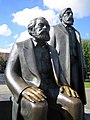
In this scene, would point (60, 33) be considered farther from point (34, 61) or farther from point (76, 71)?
point (34, 61)

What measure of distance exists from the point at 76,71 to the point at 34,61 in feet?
5.41

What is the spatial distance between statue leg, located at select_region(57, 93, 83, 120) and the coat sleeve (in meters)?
0.48

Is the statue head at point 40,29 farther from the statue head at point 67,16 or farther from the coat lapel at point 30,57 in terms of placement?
the statue head at point 67,16

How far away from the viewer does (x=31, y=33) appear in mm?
3951

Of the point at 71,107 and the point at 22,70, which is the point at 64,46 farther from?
the point at 71,107

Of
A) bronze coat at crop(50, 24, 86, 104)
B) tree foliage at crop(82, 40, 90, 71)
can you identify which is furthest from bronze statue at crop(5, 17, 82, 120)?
tree foliage at crop(82, 40, 90, 71)

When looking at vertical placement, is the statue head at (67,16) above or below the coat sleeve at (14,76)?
above

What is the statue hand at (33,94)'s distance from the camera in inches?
133

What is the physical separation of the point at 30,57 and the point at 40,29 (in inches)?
14.6

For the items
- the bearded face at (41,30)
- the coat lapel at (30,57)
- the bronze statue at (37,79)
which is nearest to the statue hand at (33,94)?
the bronze statue at (37,79)

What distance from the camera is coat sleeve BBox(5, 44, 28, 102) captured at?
11.7 ft

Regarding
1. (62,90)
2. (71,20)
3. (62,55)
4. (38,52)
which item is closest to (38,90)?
(62,90)

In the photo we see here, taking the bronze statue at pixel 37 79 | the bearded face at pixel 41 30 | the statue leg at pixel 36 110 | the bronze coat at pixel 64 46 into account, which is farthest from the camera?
the bronze coat at pixel 64 46

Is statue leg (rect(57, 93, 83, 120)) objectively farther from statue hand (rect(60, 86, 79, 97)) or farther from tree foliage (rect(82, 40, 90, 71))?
tree foliage (rect(82, 40, 90, 71))
